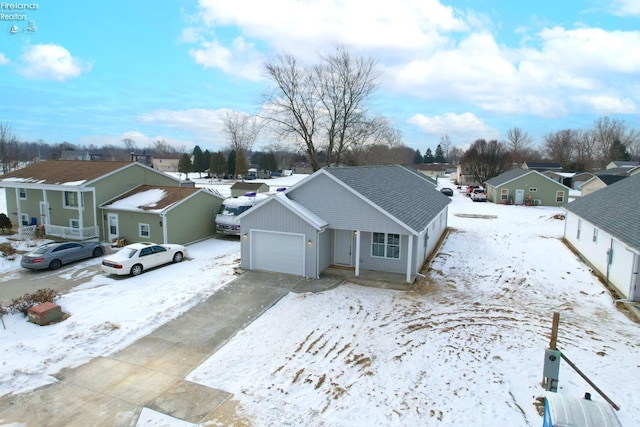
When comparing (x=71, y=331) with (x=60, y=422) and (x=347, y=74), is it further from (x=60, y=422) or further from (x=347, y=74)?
(x=347, y=74)

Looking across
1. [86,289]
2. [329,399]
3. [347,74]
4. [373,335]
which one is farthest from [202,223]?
[347,74]

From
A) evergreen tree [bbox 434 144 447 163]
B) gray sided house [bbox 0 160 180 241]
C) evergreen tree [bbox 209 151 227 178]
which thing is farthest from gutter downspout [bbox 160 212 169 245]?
evergreen tree [bbox 434 144 447 163]

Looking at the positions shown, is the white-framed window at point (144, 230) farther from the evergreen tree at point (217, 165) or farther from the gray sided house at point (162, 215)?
the evergreen tree at point (217, 165)

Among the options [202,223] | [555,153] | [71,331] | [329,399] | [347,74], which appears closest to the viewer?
[329,399]

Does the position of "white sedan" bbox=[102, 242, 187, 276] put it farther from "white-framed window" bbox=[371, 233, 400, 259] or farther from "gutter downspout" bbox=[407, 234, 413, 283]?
"gutter downspout" bbox=[407, 234, 413, 283]

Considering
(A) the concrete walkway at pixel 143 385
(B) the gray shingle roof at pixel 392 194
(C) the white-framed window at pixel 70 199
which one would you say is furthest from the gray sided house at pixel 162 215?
(A) the concrete walkway at pixel 143 385
